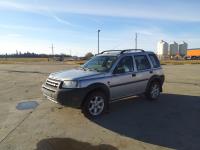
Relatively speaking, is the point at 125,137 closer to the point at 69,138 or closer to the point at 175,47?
the point at 69,138

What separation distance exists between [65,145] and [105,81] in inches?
106

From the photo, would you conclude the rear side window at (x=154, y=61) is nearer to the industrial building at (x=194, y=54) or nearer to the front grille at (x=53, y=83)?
the front grille at (x=53, y=83)

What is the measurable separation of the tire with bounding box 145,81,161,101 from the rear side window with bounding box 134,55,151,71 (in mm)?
718

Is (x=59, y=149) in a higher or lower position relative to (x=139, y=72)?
lower

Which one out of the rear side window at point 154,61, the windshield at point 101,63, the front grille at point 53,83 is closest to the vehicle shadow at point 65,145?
the front grille at point 53,83

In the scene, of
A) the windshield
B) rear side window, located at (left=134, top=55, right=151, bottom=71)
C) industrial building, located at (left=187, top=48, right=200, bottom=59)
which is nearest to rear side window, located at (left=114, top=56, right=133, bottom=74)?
the windshield

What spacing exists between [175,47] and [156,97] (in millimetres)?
97761

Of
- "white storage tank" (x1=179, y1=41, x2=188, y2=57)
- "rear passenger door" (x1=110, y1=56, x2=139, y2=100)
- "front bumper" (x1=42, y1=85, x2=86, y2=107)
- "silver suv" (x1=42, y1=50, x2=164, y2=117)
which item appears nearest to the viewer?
"front bumper" (x1=42, y1=85, x2=86, y2=107)

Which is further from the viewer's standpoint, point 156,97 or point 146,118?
point 156,97

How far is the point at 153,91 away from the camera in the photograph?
31.1 ft

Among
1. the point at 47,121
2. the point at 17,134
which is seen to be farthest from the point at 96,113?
the point at 17,134

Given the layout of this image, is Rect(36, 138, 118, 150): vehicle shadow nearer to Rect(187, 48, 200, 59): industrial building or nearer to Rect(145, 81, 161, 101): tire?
Rect(145, 81, 161, 101): tire

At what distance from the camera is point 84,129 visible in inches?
245

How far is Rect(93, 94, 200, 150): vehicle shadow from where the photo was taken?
18.4ft
